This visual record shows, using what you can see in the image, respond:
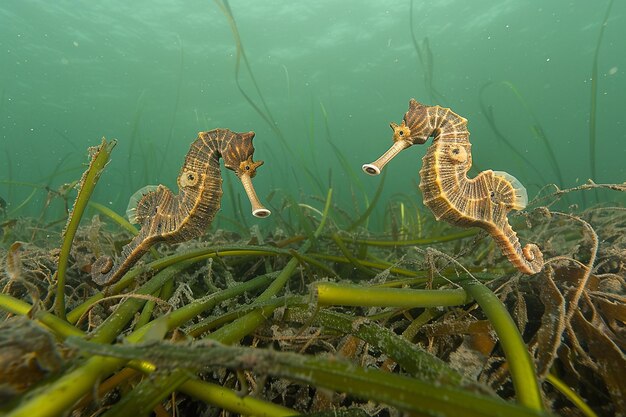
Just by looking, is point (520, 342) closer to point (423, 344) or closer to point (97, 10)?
point (423, 344)

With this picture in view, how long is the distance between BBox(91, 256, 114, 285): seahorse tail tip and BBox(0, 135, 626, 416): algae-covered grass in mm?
221

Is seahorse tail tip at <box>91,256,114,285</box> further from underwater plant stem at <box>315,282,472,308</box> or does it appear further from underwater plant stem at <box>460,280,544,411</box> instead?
underwater plant stem at <box>460,280,544,411</box>

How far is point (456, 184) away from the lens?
6.04 feet

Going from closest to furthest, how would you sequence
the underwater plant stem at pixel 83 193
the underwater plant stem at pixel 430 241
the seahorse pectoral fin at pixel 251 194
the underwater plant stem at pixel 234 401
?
1. the underwater plant stem at pixel 234 401
2. the underwater plant stem at pixel 83 193
3. the seahorse pectoral fin at pixel 251 194
4. the underwater plant stem at pixel 430 241

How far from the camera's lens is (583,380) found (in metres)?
1.31

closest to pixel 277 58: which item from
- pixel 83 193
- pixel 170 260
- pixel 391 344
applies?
pixel 170 260

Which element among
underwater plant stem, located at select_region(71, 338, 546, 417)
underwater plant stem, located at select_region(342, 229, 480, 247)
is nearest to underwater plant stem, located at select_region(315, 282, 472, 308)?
underwater plant stem, located at select_region(71, 338, 546, 417)

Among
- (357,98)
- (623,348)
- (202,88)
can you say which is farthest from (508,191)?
(357,98)

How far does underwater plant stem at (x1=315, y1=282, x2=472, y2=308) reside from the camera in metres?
1.08

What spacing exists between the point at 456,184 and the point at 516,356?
1056 mm

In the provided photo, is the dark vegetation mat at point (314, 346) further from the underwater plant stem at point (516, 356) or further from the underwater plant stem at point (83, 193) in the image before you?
the underwater plant stem at point (83, 193)

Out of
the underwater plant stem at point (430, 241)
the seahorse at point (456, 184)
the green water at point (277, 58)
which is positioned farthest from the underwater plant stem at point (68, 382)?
the green water at point (277, 58)

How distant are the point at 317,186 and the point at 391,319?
131 inches

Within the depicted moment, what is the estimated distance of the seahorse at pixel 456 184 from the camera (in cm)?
181
